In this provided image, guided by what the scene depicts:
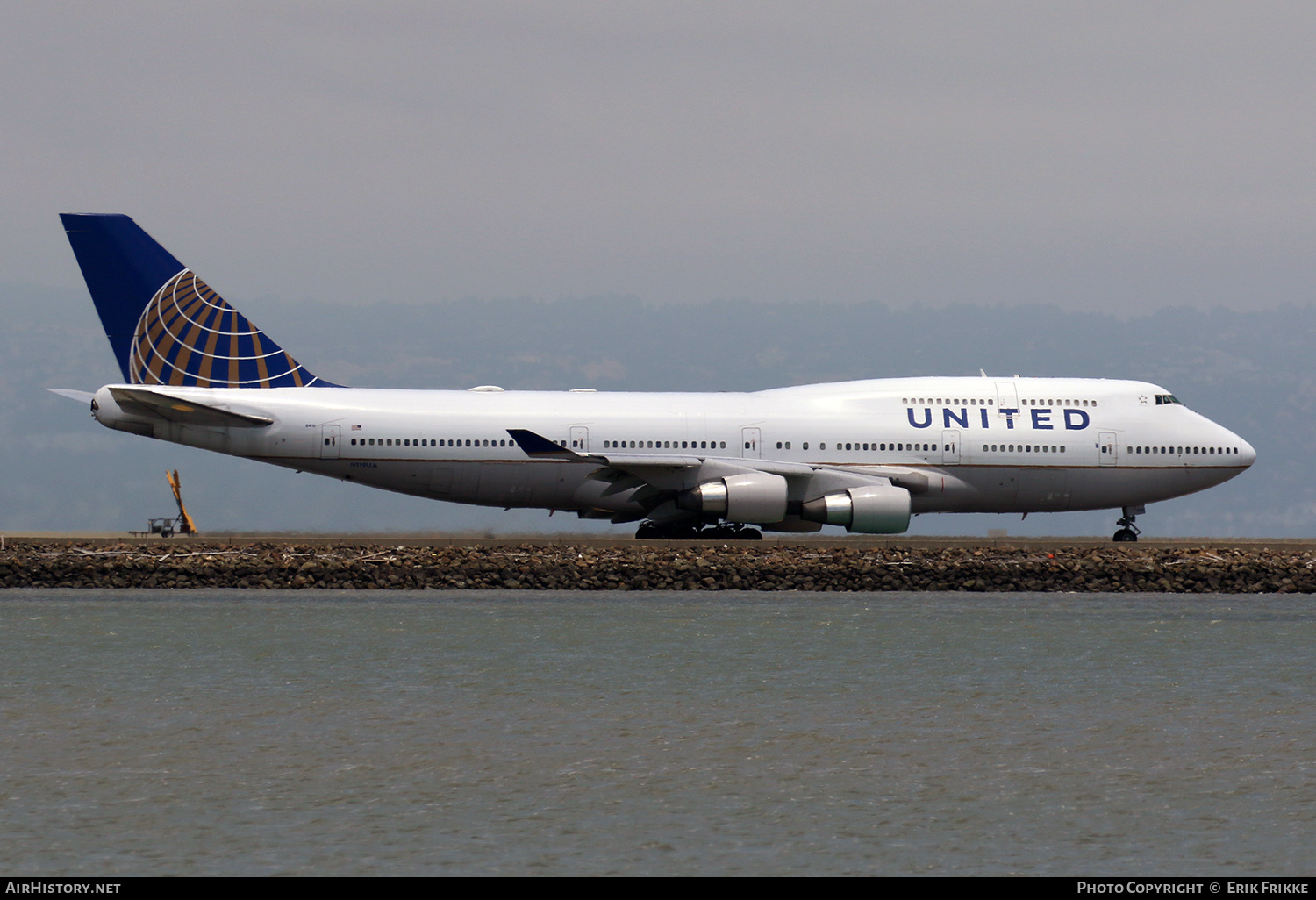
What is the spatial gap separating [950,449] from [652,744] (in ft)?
75.1

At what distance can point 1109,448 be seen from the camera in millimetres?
38844

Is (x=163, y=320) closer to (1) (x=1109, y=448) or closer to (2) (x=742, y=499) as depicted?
(2) (x=742, y=499)

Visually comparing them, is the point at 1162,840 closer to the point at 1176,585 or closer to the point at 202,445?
the point at 1176,585

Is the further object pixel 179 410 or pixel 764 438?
pixel 764 438

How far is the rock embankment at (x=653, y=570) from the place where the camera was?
35.8 meters

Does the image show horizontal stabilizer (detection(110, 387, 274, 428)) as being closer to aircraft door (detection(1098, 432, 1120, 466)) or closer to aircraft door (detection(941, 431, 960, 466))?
aircraft door (detection(941, 431, 960, 466))

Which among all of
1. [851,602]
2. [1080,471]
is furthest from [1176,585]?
[851,602]

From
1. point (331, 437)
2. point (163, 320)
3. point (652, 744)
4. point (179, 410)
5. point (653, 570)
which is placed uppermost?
point (163, 320)

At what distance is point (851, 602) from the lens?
32.8 m

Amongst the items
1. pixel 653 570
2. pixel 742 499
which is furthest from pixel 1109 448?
pixel 653 570

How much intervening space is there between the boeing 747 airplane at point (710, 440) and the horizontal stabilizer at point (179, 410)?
1.7 inches

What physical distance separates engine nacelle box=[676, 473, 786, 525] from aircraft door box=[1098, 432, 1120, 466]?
9.18 m

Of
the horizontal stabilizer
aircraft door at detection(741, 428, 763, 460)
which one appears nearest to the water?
the horizontal stabilizer

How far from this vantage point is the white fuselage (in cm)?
3697
